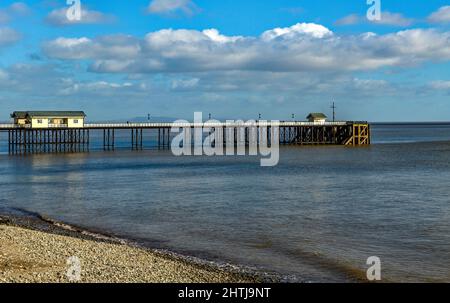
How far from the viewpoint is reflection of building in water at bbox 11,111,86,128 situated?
66.9 metres

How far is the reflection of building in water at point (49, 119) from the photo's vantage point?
6694cm

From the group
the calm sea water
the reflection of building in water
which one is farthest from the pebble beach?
the reflection of building in water

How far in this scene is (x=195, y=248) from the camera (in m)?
19.0

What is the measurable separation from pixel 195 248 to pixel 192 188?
16450 millimetres

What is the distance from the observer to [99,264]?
568 inches

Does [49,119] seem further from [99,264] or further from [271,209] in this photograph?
[99,264]

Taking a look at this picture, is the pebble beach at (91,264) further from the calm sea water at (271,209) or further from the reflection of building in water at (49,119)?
the reflection of building in water at (49,119)

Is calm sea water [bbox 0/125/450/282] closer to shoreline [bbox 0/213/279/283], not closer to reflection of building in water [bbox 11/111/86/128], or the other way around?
shoreline [bbox 0/213/279/283]

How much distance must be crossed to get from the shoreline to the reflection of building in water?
50.4 metres

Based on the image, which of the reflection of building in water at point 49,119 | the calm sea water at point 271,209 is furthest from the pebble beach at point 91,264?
the reflection of building in water at point 49,119

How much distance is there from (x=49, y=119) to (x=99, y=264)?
5626 cm

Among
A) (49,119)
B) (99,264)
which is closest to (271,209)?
(99,264)
